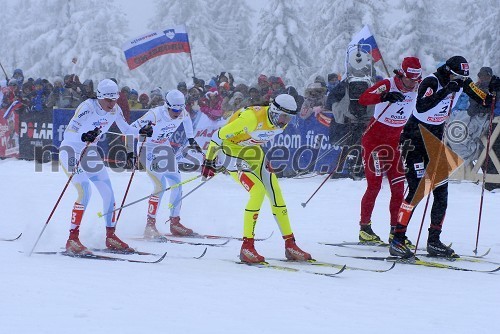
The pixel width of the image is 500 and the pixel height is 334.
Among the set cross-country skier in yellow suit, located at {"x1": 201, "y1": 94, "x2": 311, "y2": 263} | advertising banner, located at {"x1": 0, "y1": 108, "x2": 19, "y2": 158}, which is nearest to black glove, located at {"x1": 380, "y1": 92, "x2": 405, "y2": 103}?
cross-country skier in yellow suit, located at {"x1": 201, "y1": 94, "x2": 311, "y2": 263}

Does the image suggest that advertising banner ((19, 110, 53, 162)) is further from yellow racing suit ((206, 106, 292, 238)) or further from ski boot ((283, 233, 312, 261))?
ski boot ((283, 233, 312, 261))

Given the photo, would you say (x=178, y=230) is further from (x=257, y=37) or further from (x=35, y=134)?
(x=257, y=37)

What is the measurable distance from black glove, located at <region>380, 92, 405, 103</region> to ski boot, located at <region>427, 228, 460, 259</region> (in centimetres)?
142

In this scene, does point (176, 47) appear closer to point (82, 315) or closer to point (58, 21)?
point (82, 315)

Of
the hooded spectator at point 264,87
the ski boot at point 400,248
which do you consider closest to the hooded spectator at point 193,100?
the hooded spectator at point 264,87

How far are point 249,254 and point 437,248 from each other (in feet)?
6.56

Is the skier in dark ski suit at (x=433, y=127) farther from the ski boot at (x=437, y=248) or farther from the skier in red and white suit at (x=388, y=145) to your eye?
the skier in red and white suit at (x=388, y=145)

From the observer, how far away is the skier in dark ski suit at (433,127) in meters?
6.37

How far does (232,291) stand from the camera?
5102 millimetres

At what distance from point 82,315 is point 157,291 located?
832 mm

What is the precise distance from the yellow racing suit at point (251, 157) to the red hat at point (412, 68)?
1.53m

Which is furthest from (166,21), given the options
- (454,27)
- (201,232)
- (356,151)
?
(201,232)

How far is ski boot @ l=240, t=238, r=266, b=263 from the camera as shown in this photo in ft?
20.7

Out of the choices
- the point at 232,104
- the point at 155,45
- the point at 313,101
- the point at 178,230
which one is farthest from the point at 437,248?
the point at 155,45
